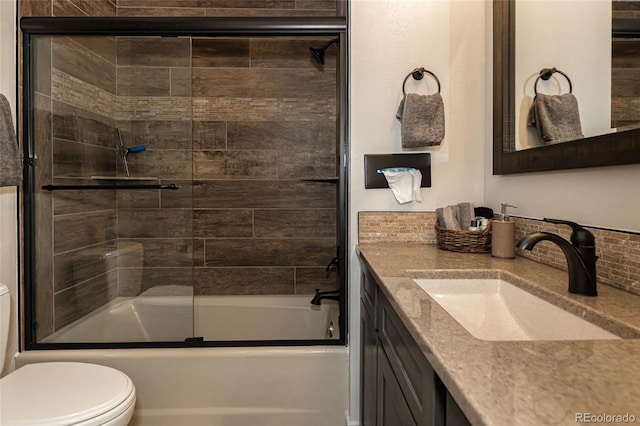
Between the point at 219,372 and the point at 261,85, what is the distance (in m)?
1.86

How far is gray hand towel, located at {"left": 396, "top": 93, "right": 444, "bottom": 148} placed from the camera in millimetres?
1520

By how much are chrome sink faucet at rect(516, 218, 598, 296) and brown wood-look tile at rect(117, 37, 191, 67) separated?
1803 millimetres

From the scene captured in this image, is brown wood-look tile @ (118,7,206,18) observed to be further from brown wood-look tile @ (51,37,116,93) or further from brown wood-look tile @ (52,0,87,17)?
brown wood-look tile @ (51,37,116,93)

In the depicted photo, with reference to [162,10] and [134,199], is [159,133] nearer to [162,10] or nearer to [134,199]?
[134,199]

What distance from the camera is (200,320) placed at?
212 centimetres

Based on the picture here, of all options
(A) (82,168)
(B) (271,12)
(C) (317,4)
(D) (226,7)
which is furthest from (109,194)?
(C) (317,4)

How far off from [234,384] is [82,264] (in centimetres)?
106

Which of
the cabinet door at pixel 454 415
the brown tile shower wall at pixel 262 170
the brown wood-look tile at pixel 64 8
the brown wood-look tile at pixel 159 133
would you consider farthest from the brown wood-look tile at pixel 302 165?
the cabinet door at pixel 454 415

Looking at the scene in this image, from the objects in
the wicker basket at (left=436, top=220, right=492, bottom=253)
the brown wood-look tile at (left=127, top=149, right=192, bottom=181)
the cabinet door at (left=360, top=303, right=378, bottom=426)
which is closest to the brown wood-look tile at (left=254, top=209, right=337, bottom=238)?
the brown wood-look tile at (left=127, top=149, right=192, bottom=181)

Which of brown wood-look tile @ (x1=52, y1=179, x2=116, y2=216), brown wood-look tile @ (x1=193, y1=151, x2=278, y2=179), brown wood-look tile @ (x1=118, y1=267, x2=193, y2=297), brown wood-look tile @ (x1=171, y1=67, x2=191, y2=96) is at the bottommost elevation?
brown wood-look tile @ (x1=118, y1=267, x2=193, y2=297)

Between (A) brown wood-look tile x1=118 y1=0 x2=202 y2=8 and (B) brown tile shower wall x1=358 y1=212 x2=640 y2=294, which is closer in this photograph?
(B) brown tile shower wall x1=358 y1=212 x2=640 y2=294

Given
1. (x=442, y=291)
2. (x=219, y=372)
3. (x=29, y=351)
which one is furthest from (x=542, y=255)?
(x=29, y=351)

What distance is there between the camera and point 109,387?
1.25 m

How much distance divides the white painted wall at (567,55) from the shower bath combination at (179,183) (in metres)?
0.75
